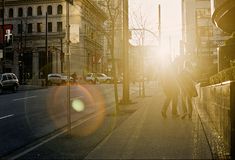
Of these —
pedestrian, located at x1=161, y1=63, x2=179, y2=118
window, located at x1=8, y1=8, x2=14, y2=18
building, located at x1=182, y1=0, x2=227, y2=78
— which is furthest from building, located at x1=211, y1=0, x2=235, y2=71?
window, located at x1=8, y1=8, x2=14, y2=18

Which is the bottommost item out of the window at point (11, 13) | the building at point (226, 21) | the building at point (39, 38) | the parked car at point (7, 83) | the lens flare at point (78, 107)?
the lens flare at point (78, 107)

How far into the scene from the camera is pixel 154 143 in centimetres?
748

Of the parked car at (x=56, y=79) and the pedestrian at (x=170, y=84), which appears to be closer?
the pedestrian at (x=170, y=84)

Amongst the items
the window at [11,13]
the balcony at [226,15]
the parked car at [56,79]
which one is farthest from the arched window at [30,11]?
the balcony at [226,15]

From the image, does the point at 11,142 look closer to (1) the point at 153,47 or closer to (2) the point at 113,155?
(2) the point at 113,155

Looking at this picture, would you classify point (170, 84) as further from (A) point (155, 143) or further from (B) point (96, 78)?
(B) point (96, 78)

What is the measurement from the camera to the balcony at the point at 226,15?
943 cm

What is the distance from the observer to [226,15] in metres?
10.1

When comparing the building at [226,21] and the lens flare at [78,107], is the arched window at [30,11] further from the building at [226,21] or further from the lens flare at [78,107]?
the building at [226,21]

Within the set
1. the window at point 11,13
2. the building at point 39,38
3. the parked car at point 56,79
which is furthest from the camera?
the window at point 11,13

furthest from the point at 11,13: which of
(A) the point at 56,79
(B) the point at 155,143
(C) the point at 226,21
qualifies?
(B) the point at 155,143

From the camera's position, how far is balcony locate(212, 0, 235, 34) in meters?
9.43

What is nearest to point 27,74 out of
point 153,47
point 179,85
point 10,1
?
point 10,1

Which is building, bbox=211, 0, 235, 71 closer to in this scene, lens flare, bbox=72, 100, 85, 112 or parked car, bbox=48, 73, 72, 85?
Result: lens flare, bbox=72, 100, 85, 112
